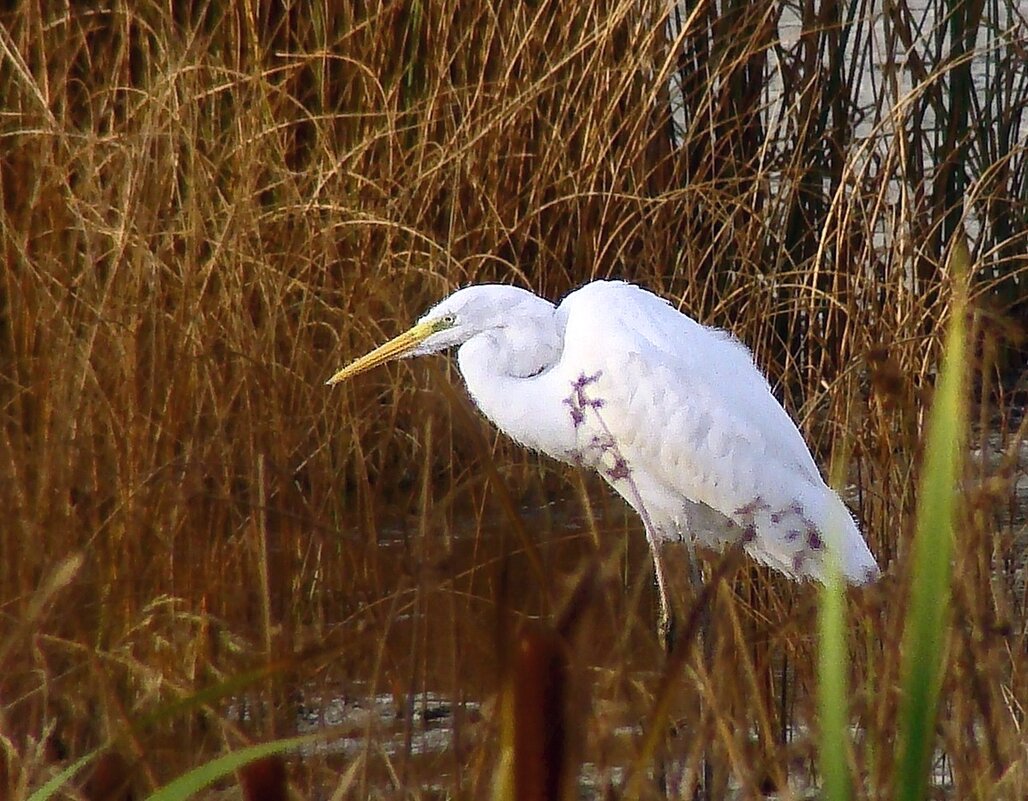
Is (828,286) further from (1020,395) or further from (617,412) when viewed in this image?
(1020,395)

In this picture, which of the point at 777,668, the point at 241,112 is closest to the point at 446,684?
the point at 777,668

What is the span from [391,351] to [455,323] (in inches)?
5.1

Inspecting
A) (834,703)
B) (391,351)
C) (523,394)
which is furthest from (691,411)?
(834,703)

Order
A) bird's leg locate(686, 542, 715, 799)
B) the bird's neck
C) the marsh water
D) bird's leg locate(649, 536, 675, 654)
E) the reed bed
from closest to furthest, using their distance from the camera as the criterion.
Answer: the marsh water, the reed bed, bird's leg locate(686, 542, 715, 799), the bird's neck, bird's leg locate(649, 536, 675, 654)

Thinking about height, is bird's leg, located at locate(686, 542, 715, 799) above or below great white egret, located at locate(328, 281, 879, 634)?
below

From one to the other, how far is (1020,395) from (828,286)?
153cm

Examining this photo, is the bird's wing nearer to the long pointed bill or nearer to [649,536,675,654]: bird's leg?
[649,536,675,654]: bird's leg

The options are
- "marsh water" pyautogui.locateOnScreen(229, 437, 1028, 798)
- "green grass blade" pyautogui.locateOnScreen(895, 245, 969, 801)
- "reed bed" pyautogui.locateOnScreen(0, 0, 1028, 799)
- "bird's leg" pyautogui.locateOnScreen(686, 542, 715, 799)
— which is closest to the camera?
"green grass blade" pyautogui.locateOnScreen(895, 245, 969, 801)

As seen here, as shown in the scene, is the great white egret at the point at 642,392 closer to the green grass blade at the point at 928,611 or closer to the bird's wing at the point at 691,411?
the bird's wing at the point at 691,411

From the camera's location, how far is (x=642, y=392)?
3.08 m

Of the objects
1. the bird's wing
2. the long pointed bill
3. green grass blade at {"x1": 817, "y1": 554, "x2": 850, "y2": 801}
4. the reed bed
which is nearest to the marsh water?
the reed bed

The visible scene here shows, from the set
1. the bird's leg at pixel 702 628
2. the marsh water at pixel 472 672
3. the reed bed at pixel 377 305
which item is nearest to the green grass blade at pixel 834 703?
the marsh water at pixel 472 672

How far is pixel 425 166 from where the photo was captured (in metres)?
3.54

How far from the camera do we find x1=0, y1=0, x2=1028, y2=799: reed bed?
94.7 inches
